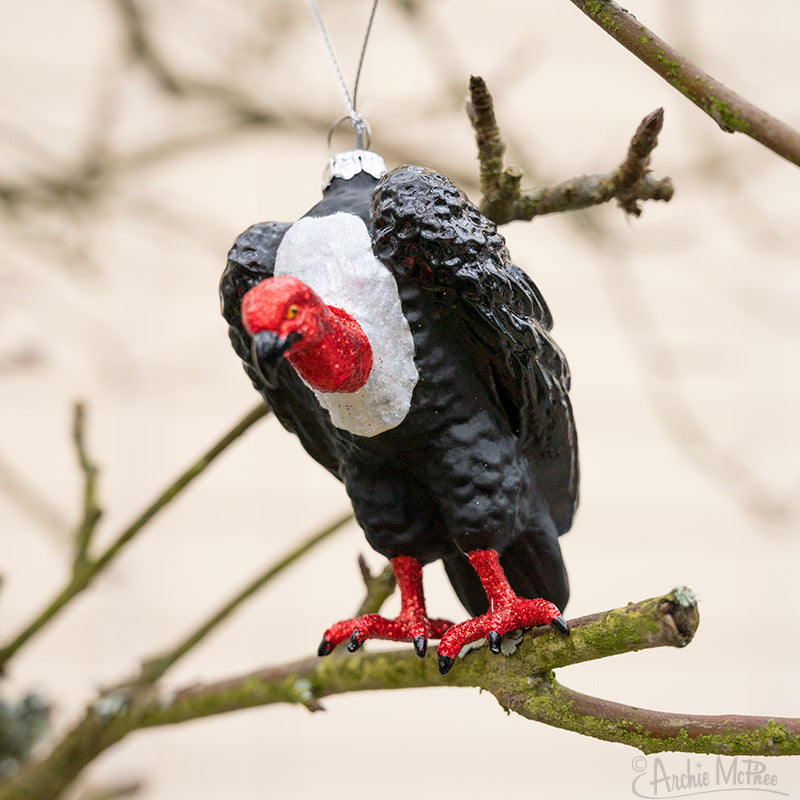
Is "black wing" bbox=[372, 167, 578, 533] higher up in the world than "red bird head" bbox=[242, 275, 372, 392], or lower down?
higher up

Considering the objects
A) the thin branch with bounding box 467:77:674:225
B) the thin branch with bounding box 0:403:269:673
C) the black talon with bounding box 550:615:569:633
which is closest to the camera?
the black talon with bounding box 550:615:569:633

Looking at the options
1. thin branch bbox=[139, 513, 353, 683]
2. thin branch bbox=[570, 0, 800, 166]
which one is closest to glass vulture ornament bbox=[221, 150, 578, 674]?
thin branch bbox=[570, 0, 800, 166]

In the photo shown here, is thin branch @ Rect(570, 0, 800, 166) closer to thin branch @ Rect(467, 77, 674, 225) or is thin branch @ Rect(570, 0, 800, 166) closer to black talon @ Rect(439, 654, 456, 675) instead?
thin branch @ Rect(467, 77, 674, 225)

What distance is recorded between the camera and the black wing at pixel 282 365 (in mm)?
600

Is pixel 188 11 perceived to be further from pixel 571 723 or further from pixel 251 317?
pixel 571 723

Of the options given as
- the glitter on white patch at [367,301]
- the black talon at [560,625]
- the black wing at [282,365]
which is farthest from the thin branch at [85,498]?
the black talon at [560,625]

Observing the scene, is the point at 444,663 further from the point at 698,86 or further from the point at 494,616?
the point at 698,86

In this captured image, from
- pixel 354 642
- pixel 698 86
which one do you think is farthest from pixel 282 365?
pixel 698 86

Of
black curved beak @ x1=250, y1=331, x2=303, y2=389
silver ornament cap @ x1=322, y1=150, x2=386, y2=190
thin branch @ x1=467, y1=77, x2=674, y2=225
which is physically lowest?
black curved beak @ x1=250, y1=331, x2=303, y2=389

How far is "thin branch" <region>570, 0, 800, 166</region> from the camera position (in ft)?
1.40

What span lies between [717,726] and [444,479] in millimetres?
211

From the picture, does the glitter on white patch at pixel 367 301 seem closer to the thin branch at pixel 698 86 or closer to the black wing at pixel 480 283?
the black wing at pixel 480 283

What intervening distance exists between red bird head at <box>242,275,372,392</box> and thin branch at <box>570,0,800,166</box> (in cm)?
21

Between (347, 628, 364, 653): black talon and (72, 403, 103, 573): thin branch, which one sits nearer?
(347, 628, 364, 653): black talon
